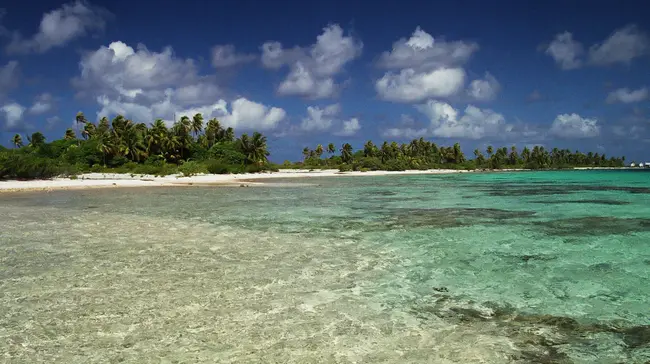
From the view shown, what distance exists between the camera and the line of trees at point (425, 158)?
123 metres

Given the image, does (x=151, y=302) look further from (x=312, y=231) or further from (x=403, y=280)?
(x=312, y=231)

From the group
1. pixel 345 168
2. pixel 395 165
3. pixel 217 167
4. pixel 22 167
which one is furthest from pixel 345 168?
pixel 22 167

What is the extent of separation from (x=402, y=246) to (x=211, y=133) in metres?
99.5

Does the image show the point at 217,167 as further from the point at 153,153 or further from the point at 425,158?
the point at 425,158

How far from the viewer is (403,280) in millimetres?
8203

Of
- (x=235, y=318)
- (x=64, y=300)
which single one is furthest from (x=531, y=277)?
(x=64, y=300)

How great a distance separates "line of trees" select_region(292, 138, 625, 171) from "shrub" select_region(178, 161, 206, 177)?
4591 cm

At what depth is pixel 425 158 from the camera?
145m

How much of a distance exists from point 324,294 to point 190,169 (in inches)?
2469

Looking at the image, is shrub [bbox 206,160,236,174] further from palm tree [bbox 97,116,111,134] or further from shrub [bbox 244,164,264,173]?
palm tree [bbox 97,116,111,134]

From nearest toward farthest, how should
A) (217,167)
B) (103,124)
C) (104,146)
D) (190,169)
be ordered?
(190,169) < (217,167) < (104,146) < (103,124)

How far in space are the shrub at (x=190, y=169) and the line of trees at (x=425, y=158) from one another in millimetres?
45915

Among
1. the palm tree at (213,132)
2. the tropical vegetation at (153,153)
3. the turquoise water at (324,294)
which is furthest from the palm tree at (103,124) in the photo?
the turquoise water at (324,294)

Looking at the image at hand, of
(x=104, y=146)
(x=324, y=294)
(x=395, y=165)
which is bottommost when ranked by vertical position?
(x=324, y=294)
